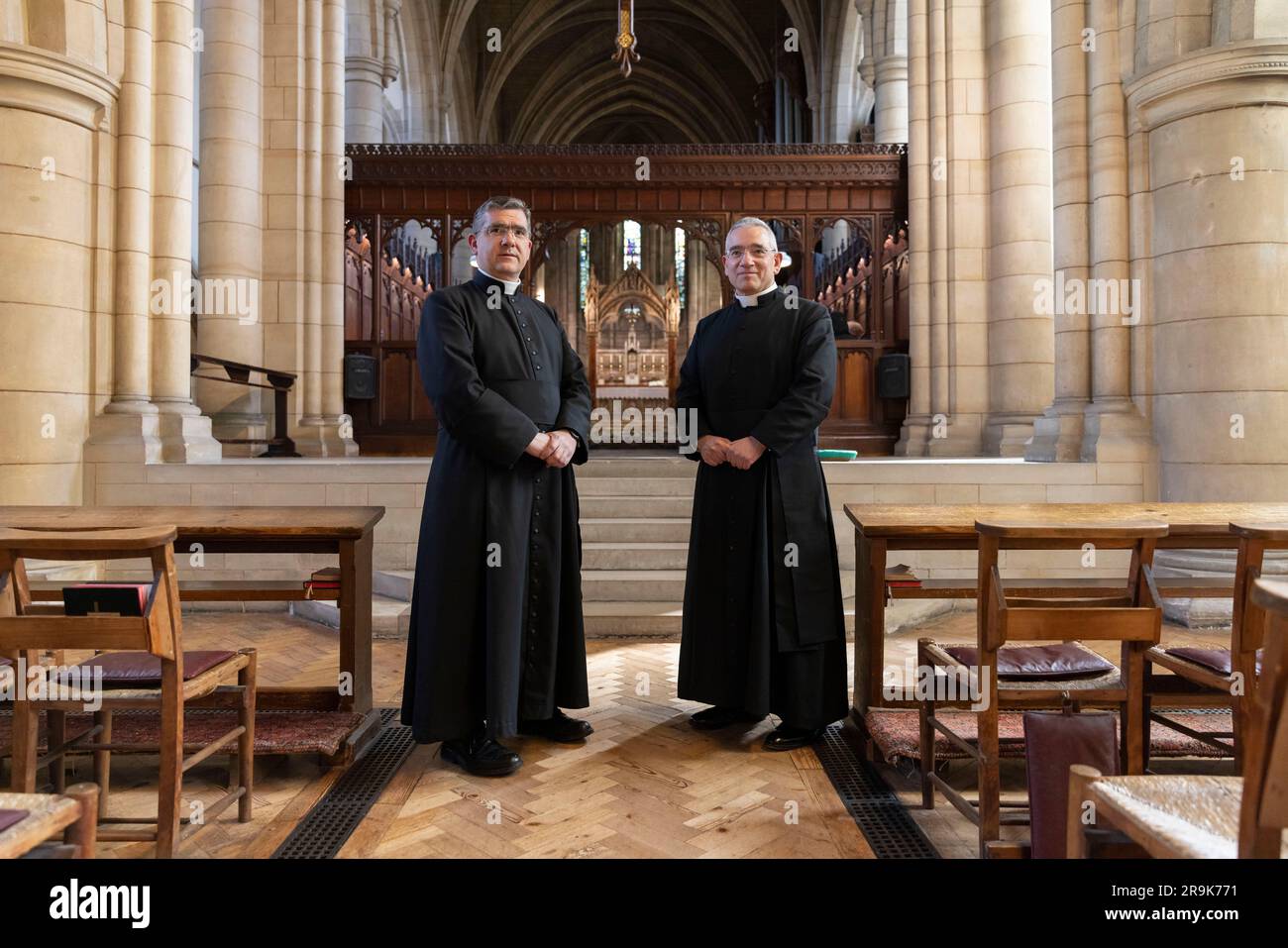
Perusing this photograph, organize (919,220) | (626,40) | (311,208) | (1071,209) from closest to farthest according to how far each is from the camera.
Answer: (1071,209), (311,208), (919,220), (626,40)

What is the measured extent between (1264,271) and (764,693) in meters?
4.25

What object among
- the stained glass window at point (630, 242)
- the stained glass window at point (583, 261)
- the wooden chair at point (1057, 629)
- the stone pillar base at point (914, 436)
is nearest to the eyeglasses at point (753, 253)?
the wooden chair at point (1057, 629)

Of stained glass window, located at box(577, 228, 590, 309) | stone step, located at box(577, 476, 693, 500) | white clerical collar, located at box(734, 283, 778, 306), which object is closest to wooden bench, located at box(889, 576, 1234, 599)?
white clerical collar, located at box(734, 283, 778, 306)

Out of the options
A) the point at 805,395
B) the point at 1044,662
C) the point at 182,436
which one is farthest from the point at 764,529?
the point at 182,436

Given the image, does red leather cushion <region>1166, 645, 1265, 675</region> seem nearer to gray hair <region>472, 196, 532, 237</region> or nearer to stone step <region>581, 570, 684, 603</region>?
gray hair <region>472, 196, 532, 237</region>

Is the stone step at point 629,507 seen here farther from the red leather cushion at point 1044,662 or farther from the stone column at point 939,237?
the stone column at point 939,237

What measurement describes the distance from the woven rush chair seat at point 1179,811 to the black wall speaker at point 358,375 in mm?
8860

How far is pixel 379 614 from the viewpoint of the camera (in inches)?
195

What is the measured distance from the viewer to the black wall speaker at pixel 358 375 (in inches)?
360

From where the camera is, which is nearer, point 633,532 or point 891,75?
point 633,532

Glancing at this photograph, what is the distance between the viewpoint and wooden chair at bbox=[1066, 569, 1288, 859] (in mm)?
993

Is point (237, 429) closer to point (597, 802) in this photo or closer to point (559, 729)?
point (559, 729)

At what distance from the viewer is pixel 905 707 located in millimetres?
3035

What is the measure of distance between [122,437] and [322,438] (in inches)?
117
